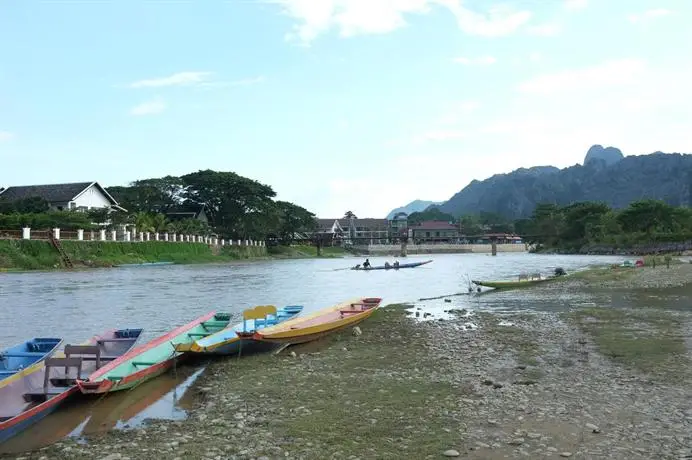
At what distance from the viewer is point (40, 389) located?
10.4 meters

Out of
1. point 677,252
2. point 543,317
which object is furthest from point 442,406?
point 677,252

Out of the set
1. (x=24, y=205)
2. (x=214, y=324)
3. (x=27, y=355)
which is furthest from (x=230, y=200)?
(x=27, y=355)

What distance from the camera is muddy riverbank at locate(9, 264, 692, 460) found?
25.2ft

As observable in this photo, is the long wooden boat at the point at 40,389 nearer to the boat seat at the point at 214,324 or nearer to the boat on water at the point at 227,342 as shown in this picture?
the boat on water at the point at 227,342

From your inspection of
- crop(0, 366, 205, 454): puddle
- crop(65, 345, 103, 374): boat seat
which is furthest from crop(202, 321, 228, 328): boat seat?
crop(65, 345, 103, 374): boat seat

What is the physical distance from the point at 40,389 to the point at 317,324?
8.18 m

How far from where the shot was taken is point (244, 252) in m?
105

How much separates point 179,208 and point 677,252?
9083cm

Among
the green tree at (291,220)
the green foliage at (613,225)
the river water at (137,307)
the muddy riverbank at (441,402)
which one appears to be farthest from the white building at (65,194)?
the green foliage at (613,225)

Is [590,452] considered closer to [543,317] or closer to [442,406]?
[442,406]

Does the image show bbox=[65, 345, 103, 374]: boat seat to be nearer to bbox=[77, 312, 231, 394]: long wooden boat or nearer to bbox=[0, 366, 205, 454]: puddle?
bbox=[77, 312, 231, 394]: long wooden boat

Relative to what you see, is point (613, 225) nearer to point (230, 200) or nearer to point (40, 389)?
point (230, 200)

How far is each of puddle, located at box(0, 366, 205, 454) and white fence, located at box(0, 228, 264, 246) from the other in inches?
2178

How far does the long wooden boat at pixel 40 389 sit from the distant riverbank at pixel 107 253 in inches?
1969
